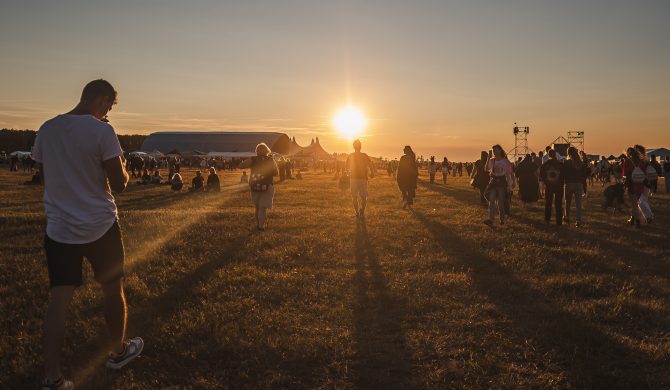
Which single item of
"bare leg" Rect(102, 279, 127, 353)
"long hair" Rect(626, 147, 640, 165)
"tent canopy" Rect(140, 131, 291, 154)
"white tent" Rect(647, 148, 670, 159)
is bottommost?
"bare leg" Rect(102, 279, 127, 353)

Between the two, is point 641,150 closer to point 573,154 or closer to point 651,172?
point 573,154

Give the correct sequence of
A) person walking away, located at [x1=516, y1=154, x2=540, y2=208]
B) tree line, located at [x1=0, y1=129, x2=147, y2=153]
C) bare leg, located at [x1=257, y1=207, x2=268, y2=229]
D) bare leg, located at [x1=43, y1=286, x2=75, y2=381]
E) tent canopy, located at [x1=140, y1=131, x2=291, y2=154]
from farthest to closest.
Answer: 1. tree line, located at [x1=0, y1=129, x2=147, y2=153]
2. tent canopy, located at [x1=140, y1=131, x2=291, y2=154]
3. person walking away, located at [x1=516, y1=154, x2=540, y2=208]
4. bare leg, located at [x1=257, y1=207, x2=268, y2=229]
5. bare leg, located at [x1=43, y1=286, x2=75, y2=381]

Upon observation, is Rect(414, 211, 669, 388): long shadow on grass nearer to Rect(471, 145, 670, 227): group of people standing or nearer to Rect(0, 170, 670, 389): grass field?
Rect(0, 170, 670, 389): grass field

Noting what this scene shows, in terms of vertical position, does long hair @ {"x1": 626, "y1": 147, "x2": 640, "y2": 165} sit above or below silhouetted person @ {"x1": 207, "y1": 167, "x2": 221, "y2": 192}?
above

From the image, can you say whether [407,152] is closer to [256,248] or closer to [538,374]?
[256,248]

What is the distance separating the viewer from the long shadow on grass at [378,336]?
3.96m

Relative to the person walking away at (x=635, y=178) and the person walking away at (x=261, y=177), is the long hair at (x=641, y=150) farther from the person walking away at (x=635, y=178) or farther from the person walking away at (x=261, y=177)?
the person walking away at (x=261, y=177)

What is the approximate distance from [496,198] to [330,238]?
4703 millimetres

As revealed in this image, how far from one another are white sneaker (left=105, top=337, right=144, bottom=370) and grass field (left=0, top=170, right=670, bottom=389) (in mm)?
65

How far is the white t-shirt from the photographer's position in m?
3.48

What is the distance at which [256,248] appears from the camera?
9.36 meters

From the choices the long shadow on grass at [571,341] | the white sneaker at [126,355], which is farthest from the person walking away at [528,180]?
the white sneaker at [126,355]

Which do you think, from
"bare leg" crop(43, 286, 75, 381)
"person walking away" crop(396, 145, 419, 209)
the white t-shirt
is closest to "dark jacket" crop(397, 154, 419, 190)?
"person walking away" crop(396, 145, 419, 209)

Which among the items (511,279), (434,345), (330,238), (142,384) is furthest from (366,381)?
(330,238)
